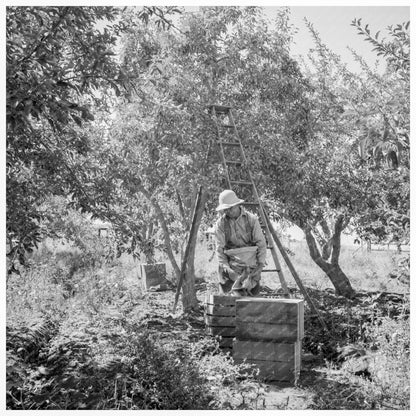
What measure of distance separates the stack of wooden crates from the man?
5.11 ft

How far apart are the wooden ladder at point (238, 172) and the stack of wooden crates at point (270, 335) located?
108 inches

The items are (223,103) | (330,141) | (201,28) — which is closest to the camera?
(201,28)

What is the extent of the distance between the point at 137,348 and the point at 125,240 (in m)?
1.33

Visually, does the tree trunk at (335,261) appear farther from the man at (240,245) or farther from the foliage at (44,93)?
the foliage at (44,93)

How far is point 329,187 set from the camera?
9.84 metres

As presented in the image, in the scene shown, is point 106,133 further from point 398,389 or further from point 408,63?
point 398,389

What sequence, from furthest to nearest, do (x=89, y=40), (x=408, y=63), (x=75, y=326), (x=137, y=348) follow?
(x=75, y=326) < (x=137, y=348) < (x=89, y=40) < (x=408, y=63)

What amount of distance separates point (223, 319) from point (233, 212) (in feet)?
5.07

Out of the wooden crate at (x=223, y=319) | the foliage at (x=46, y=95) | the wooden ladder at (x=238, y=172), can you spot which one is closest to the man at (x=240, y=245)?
the wooden crate at (x=223, y=319)

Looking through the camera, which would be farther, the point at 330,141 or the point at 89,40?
the point at 330,141

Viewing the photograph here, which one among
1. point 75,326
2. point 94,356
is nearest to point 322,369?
point 94,356

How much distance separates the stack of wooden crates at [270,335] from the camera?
227 inches

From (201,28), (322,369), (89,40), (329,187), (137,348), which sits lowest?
(322,369)

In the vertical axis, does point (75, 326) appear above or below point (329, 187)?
below
